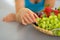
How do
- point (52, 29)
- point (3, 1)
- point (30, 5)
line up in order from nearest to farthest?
point (52, 29)
point (30, 5)
point (3, 1)

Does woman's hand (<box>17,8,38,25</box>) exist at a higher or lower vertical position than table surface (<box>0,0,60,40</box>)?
higher

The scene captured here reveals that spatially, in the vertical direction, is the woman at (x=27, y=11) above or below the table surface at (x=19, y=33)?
above

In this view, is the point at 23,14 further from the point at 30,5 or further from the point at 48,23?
the point at 30,5

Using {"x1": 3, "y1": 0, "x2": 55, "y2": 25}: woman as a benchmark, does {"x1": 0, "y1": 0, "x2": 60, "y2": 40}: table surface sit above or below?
below

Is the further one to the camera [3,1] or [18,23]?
[3,1]

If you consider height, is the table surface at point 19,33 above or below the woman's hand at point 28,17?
below

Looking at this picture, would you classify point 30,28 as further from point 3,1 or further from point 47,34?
point 3,1

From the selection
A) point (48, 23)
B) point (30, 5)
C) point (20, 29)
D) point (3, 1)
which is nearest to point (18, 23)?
point (20, 29)

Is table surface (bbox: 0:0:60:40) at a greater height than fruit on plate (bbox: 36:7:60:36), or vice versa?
fruit on plate (bbox: 36:7:60:36)

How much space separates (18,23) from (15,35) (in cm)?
10

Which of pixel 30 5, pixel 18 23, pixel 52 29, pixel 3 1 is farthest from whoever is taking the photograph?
pixel 3 1

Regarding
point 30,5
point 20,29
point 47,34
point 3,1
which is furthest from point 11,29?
point 3,1

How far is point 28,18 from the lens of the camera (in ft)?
1.72

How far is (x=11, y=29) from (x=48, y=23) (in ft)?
0.54
